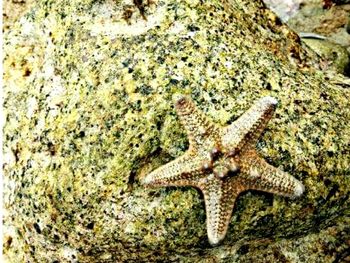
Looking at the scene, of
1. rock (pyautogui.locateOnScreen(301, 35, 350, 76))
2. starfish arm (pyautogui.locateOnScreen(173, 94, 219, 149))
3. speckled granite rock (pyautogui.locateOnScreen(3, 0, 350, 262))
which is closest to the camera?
starfish arm (pyautogui.locateOnScreen(173, 94, 219, 149))

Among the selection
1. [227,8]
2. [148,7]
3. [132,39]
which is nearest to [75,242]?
[132,39]

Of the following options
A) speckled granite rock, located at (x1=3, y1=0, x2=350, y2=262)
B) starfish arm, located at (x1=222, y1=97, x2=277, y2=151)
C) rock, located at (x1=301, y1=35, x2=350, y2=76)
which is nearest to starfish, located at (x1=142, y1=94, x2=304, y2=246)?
starfish arm, located at (x1=222, y1=97, x2=277, y2=151)

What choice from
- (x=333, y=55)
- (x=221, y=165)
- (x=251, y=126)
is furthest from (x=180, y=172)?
(x=333, y=55)

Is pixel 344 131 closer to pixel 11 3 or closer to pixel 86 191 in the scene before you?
pixel 86 191

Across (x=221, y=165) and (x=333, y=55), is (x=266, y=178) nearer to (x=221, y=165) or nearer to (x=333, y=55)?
(x=221, y=165)

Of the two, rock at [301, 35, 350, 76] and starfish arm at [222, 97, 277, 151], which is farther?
rock at [301, 35, 350, 76]

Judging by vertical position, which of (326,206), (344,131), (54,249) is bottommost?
(54,249)

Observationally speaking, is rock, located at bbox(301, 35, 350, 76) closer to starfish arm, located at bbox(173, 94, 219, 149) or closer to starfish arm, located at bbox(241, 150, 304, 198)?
starfish arm, located at bbox(241, 150, 304, 198)
